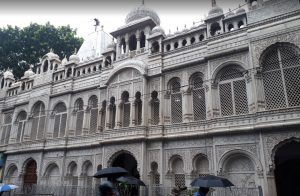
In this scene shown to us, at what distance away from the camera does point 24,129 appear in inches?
780

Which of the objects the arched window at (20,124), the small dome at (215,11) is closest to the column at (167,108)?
the small dome at (215,11)

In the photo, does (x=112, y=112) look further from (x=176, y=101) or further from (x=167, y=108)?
(x=176, y=101)

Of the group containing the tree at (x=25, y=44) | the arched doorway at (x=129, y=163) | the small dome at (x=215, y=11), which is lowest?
the arched doorway at (x=129, y=163)

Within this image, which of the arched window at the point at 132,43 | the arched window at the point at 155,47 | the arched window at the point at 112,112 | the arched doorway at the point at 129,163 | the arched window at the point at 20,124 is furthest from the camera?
the arched window at the point at 20,124

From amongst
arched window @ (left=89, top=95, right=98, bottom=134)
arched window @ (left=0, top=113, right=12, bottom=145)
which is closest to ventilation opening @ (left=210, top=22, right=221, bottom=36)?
arched window @ (left=89, top=95, right=98, bottom=134)

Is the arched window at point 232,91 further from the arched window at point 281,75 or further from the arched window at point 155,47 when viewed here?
the arched window at point 155,47

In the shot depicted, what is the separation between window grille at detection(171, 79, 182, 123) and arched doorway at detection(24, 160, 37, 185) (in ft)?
35.6

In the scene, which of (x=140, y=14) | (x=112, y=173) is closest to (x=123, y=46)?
(x=140, y=14)

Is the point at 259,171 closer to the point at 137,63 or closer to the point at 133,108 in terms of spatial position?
the point at 133,108

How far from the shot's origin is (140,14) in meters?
17.7

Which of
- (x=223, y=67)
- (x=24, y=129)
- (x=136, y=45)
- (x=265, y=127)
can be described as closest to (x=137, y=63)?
(x=136, y=45)

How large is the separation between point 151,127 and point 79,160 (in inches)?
215

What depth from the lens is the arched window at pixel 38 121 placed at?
61.6ft

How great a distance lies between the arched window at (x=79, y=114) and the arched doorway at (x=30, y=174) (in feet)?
14.0
